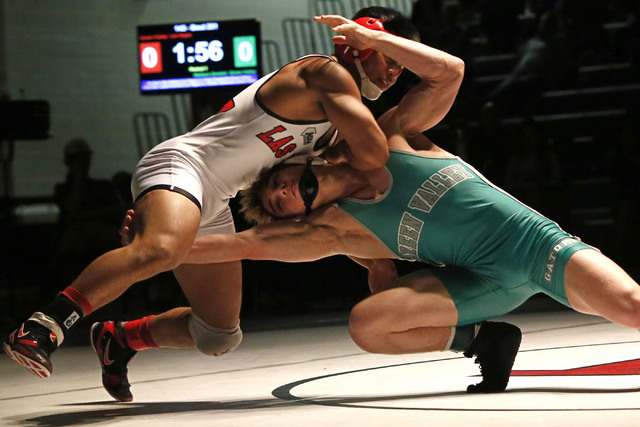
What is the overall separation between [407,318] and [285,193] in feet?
1.70

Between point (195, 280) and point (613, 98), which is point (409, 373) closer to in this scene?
point (195, 280)

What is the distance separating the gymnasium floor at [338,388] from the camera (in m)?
2.57

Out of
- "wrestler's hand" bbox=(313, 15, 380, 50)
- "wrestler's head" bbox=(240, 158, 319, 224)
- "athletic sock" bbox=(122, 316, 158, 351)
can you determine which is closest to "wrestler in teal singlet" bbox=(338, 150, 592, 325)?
"wrestler's head" bbox=(240, 158, 319, 224)

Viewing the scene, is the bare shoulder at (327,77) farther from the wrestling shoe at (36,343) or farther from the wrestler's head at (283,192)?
the wrestling shoe at (36,343)

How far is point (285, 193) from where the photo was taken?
2928 mm

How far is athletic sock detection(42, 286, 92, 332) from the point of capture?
256 cm

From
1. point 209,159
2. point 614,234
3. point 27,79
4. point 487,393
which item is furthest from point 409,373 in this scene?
point 27,79

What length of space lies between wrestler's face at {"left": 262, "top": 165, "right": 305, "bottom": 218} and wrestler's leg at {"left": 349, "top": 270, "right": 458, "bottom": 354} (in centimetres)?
36

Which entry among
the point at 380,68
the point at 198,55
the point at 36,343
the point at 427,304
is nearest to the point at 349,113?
the point at 380,68

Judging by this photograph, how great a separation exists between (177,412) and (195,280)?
1.58 feet

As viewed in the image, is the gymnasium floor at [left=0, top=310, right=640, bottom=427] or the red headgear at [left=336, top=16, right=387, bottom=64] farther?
the red headgear at [left=336, top=16, right=387, bottom=64]

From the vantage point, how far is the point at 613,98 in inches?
355

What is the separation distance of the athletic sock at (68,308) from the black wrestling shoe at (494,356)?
1.16m

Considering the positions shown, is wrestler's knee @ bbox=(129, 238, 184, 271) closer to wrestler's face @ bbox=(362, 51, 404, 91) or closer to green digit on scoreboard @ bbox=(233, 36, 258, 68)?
wrestler's face @ bbox=(362, 51, 404, 91)
